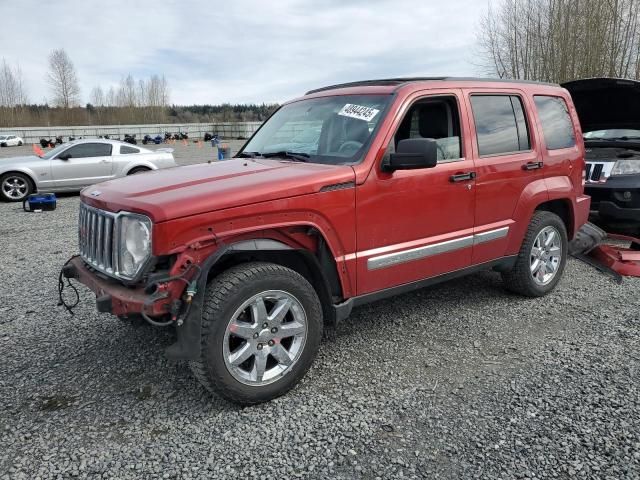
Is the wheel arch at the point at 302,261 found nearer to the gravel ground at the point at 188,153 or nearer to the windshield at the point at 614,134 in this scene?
the windshield at the point at 614,134

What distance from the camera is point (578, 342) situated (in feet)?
12.9

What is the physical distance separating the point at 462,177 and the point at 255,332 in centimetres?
205

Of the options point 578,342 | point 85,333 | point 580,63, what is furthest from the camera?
point 580,63

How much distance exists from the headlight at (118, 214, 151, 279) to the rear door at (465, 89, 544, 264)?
8.60 feet

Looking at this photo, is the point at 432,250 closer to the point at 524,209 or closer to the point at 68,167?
the point at 524,209

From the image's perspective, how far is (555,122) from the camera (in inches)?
194

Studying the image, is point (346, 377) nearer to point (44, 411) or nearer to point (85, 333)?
point (44, 411)

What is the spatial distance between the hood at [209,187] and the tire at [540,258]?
7.34 ft

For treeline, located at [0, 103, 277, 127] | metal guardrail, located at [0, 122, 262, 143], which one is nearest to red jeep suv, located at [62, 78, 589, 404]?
metal guardrail, located at [0, 122, 262, 143]

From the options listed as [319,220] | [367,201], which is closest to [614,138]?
[367,201]


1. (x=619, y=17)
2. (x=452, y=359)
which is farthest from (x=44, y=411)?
(x=619, y=17)

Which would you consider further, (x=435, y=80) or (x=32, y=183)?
(x=32, y=183)

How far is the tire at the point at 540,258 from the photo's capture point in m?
4.66

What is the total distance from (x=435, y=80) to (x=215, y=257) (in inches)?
93.7
